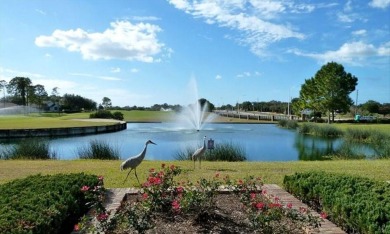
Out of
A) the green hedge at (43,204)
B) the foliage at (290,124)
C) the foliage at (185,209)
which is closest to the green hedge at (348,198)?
the foliage at (185,209)

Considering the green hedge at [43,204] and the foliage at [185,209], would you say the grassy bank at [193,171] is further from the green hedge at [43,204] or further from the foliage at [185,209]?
the foliage at [185,209]

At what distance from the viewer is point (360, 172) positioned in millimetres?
10102

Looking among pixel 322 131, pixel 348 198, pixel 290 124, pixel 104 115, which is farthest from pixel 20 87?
pixel 348 198

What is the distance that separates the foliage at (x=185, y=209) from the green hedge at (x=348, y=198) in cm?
56

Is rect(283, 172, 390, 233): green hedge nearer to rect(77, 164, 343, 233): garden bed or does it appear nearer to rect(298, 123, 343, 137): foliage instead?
rect(77, 164, 343, 233): garden bed

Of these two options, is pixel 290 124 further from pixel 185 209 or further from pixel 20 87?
pixel 20 87

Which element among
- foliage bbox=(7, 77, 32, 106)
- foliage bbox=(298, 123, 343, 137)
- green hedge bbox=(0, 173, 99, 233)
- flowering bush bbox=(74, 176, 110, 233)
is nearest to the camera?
flowering bush bbox=(74, 176, 110, 233)

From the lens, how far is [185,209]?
204 inches

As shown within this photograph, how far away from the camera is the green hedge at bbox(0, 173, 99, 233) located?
4.14 meters

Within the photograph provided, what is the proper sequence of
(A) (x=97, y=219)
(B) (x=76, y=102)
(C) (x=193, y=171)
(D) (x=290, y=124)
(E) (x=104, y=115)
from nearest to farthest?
(A) (x=97, y=219) → (C) (x=193, y=171) → (D) (x=290, y=124) → (E) (x=104, y=115) → (B) (x=76, y=102)

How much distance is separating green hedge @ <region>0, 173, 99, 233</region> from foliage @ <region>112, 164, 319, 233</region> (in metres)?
0.84

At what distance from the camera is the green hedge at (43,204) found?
4137 millimetres

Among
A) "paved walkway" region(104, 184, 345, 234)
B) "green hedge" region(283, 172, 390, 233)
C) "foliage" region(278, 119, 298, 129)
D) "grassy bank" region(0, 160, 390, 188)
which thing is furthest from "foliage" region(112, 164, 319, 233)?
"foliage" region(278, 119, 298, 129)

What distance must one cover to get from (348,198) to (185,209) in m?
2.43
